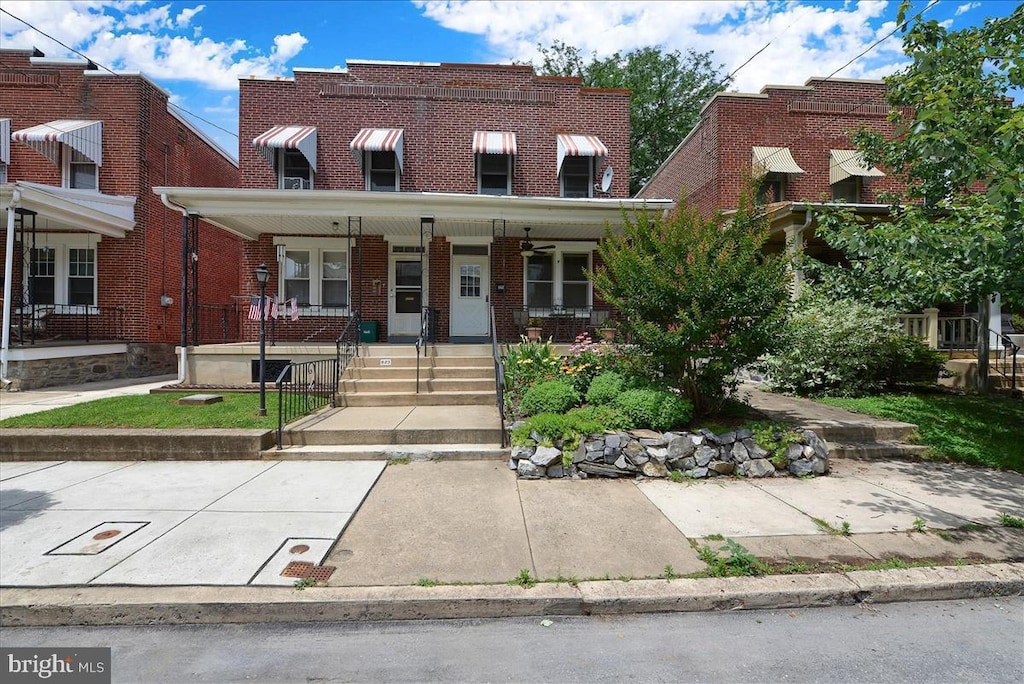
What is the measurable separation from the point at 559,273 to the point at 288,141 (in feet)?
24.4

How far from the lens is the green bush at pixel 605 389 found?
680 cm

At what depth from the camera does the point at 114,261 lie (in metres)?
13.6

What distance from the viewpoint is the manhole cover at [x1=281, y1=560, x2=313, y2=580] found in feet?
11.4

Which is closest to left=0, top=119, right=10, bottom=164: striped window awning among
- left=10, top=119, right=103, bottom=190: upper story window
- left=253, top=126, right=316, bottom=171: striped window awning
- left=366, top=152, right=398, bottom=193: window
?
left=10, top=119, right=103, bottom=190: upper story window

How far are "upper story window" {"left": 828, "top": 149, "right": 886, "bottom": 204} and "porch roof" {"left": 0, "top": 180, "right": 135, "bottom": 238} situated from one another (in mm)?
19670

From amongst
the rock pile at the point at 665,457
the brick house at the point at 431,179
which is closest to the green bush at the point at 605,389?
the rock pile at the point at 665,457

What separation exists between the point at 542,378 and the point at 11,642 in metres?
6.09

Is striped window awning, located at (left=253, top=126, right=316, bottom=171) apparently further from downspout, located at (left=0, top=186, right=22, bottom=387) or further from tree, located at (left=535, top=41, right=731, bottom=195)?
tree, located at (left=535, top=41, right=731, bottom=195)

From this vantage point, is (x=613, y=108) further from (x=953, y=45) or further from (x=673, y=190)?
(x=953, y=45)

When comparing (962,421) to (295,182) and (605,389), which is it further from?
(295,182)

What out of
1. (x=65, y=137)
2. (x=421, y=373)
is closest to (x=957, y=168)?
(x=421, y=373)

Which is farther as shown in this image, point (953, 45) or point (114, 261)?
point (114, 261)

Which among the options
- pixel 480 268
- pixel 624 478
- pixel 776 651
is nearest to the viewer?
pixel 776 651

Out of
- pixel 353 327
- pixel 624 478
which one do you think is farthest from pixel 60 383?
pixel 624 478
